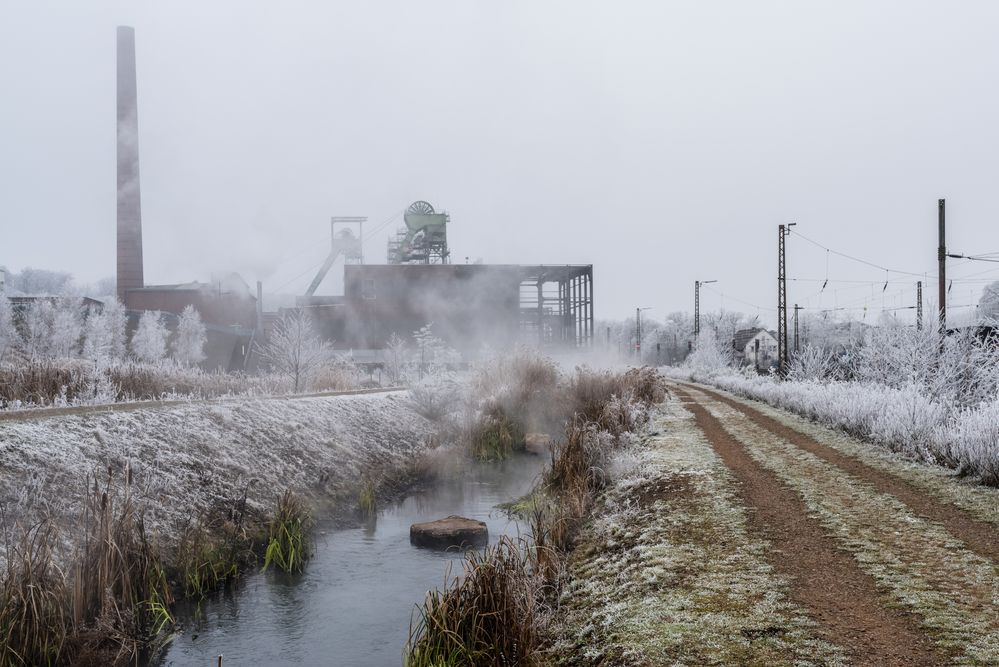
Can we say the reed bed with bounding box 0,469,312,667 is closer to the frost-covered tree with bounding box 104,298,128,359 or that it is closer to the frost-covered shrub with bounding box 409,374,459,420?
the frost-covered shrub with bounding box 409,374,459,420

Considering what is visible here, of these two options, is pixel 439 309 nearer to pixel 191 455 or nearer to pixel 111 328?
pixel 111 328

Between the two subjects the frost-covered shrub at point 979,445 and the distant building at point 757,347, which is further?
the distant building at point 757,347

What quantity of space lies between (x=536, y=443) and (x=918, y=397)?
1052 centimetres

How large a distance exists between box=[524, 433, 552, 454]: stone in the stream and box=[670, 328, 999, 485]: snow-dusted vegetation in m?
7.92

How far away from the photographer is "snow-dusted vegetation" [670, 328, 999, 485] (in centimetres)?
1130

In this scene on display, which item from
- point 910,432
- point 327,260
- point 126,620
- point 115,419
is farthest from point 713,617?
point 327,260

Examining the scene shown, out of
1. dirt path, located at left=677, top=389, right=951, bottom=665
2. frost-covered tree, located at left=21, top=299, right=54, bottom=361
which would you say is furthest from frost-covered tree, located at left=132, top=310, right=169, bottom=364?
dirt path, located at left=677, top=389, right=951, bottom=665

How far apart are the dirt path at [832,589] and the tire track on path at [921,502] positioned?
4.57 feet

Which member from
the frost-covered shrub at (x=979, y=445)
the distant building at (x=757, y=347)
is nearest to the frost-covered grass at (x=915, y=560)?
the frost-covered shrub at (x=979, y=445)

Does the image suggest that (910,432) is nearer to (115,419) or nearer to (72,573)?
(72,573)

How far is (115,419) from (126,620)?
547 cm

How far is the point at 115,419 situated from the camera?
1224cm

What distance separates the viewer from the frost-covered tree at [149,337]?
49341mm

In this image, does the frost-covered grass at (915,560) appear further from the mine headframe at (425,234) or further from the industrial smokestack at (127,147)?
the mine headframe at (425,234)
